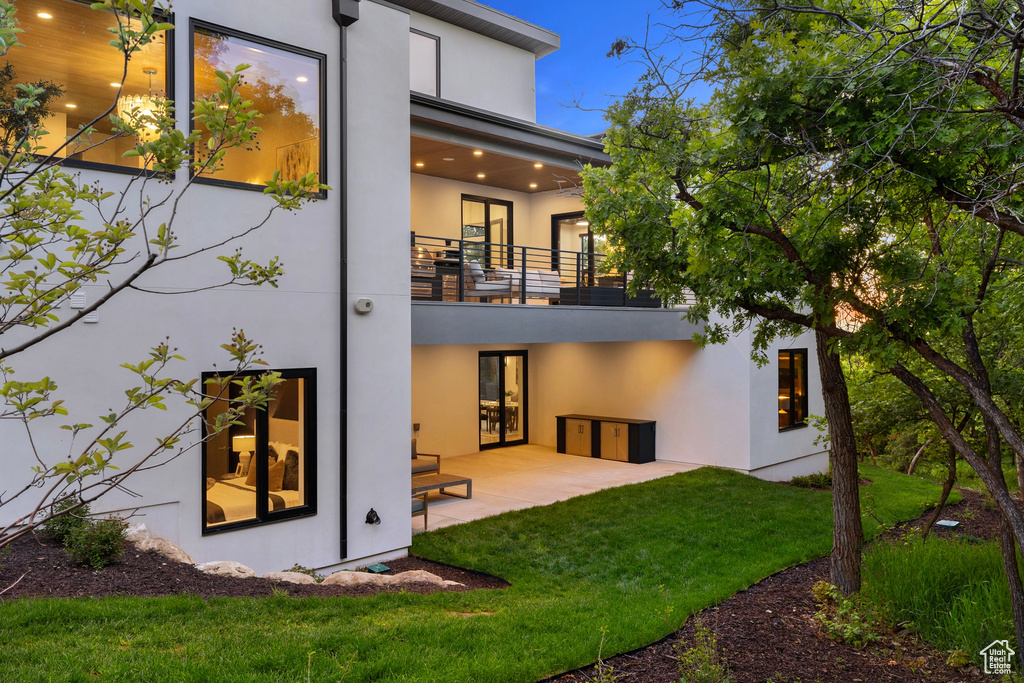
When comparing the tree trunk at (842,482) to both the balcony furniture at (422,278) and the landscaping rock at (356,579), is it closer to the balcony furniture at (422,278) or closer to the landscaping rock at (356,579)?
the landscaping rock at (356,579)

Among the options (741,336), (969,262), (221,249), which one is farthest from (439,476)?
(969,262)

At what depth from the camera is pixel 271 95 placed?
7.63m

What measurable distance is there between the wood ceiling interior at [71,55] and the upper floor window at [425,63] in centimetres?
910

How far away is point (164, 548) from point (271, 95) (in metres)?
4.64

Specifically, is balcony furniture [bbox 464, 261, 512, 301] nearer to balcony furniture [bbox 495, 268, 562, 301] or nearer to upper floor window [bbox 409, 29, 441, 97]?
balcony furniture [bbox 495, 268, 562, 301]

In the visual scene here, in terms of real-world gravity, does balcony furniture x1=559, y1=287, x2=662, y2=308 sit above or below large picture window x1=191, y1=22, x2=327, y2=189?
below

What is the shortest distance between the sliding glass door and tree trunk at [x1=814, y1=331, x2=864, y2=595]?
10.3 meters

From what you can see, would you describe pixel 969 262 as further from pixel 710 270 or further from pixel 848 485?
pixel 848 485

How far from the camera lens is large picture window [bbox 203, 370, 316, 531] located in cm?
729

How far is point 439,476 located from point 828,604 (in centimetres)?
636

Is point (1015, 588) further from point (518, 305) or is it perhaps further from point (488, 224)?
point (488, 224)

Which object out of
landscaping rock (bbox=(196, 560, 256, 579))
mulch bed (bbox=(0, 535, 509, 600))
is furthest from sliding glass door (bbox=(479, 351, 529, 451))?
landscaping rock (bbox=(196, 560, 256, 579))

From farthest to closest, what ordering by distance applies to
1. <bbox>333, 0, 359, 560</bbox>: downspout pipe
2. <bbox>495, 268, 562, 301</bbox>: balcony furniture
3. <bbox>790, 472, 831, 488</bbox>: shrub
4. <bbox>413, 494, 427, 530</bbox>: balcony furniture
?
1. <bbox>790, 472, 831, 488</bbox>: shrub
2. <bbox>495, 268, 562, 301</bbox>: balcony furniture
3. <bbox>413, 494, 427, 530</bbox>: balcony furniture
4. <bbox>333, 0, 359, 560</bbox>: downspout pipe

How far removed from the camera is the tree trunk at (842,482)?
776 cm
